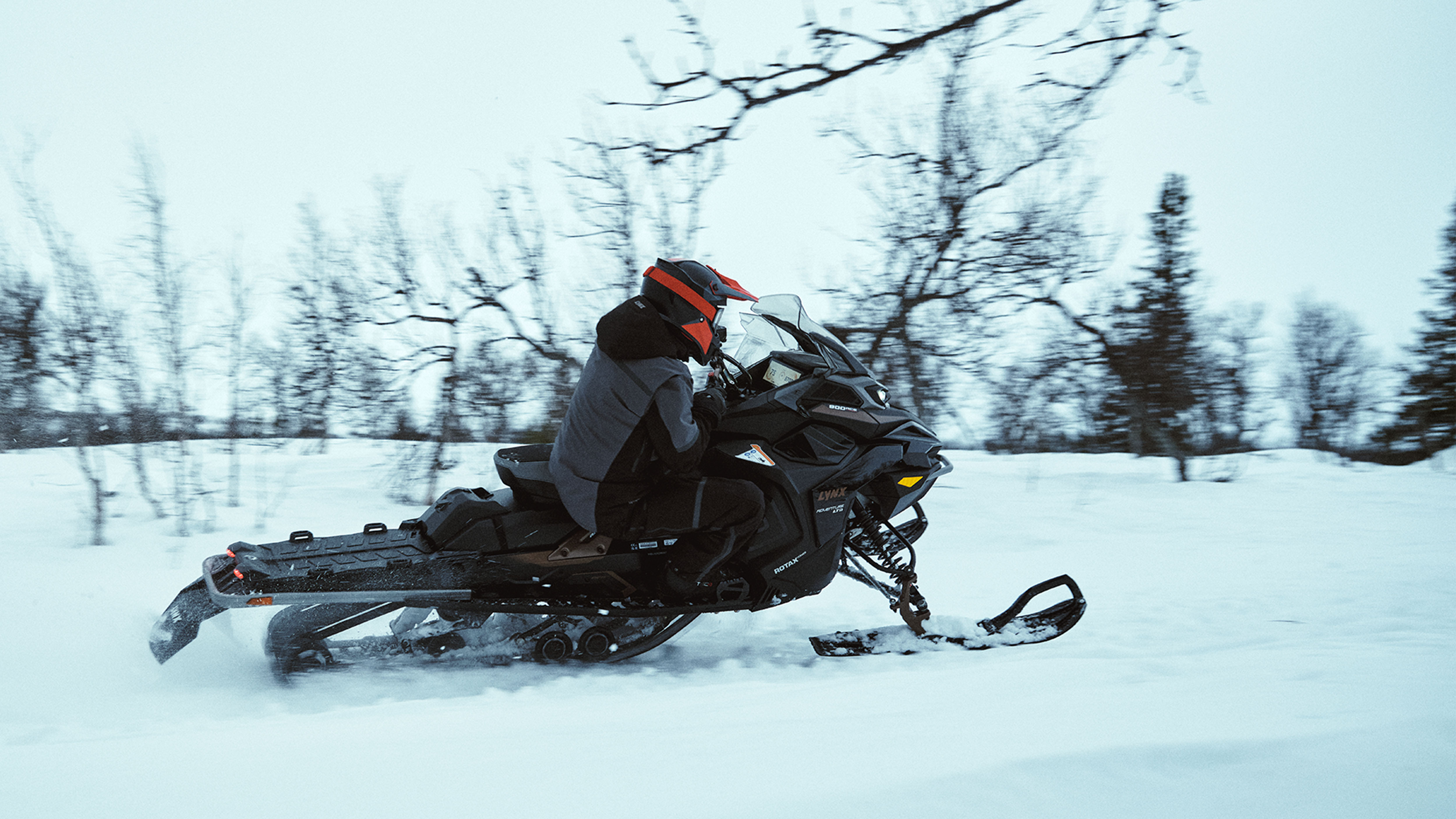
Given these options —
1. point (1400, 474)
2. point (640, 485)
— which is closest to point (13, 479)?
point (640, 485)

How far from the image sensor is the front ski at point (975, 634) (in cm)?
358

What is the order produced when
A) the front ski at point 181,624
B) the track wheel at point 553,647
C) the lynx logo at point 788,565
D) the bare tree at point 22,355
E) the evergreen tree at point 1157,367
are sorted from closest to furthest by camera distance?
the front ski at point 181,624 → the track wheel at point 553,647 → the lynx logo at point 788,565 → the bare tree at point 22,355 → the evergreen tree at point 1157,367

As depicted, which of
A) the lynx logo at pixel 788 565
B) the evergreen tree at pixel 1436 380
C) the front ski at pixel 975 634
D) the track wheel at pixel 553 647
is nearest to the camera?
Result: the track wheel at pixel 553 647

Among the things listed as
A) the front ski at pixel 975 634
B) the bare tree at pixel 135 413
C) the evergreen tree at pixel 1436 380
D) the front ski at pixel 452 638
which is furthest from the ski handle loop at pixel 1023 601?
the evergreen tree at pixel 1436 380

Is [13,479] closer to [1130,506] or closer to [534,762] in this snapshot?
[534,762]

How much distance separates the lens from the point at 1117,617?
4.12 m

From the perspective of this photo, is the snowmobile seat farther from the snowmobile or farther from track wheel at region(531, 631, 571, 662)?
track wheel at region(531, 631, 571, 662)

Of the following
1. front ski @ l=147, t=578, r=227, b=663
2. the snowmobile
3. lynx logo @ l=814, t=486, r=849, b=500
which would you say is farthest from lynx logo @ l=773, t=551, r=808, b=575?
front ski @ l=147, t=578, r=227, b=663

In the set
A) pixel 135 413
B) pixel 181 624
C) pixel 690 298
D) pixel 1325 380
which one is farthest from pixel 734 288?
pixel 1325 380

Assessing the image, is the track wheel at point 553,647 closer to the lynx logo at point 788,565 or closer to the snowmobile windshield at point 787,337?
the lynx logo at point 788,565

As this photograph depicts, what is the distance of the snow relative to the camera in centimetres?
180

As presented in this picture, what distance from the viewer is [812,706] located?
8.70ft

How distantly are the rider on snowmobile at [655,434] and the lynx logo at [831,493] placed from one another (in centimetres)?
31

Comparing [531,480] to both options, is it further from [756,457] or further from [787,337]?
[787,337]
